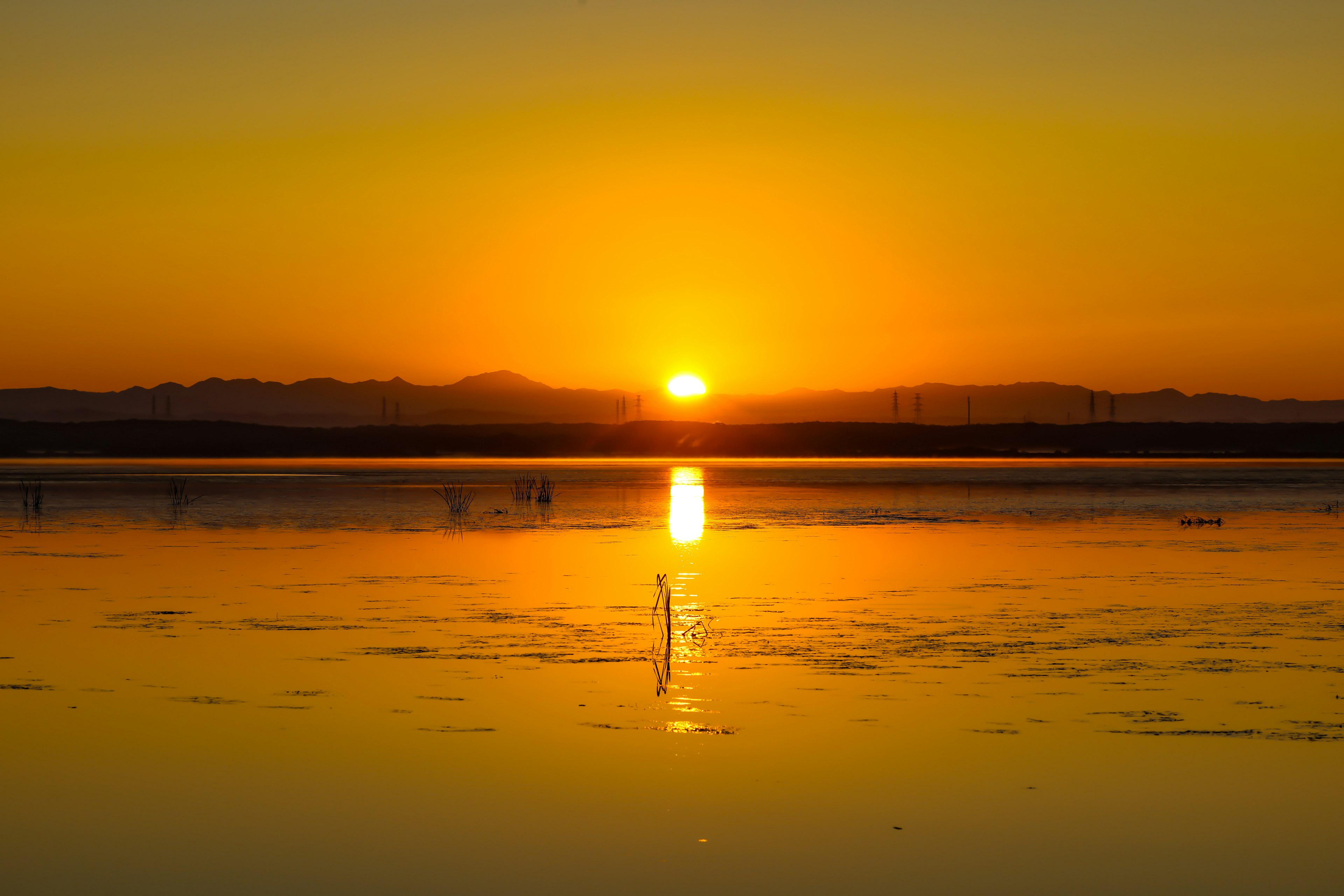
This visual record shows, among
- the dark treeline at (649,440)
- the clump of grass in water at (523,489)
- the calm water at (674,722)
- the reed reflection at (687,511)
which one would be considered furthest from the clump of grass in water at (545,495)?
the dark treeline at (649,440)

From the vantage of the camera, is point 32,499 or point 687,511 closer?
point 687,511

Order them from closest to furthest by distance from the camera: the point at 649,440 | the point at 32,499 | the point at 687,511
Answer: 1. the point at 687,511
2. the point at 32,499
3. the point at 649,440

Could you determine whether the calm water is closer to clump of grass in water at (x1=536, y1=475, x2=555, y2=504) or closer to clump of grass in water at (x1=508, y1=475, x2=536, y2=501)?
clump of grass in water at (x1=536, y1=475, x2=555, y2=504)

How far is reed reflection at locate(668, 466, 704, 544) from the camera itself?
3262 centimetres

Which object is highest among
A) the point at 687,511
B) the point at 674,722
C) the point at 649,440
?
the point at 649,440

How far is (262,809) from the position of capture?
9.50 m

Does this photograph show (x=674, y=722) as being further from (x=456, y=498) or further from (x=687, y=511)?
(x=456, y=498)

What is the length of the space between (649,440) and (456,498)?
150 meters

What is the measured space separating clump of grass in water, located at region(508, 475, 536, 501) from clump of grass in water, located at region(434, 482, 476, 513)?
154 cm

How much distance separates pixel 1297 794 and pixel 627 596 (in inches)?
472

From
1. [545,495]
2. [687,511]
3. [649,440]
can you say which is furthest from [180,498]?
[649,440]

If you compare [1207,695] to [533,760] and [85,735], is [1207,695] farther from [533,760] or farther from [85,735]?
[85,735]

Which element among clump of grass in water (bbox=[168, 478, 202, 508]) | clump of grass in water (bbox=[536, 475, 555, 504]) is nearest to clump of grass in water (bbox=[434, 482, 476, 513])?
clump of grass in water (bbox=[536, 475, 555, 504])

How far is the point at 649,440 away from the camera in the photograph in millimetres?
196125
